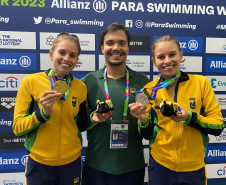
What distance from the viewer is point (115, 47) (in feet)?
6.13

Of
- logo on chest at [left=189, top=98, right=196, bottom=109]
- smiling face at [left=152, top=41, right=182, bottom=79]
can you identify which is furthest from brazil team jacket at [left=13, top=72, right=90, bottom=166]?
logo on chest at [left=189, top=98, right=196, bottom=109]

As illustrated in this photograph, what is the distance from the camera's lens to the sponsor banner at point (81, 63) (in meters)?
2.78

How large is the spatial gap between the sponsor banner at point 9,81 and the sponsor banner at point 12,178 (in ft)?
4.72

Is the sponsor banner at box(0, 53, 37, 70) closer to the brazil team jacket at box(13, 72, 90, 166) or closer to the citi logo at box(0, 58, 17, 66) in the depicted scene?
the citi logo at box(0, 58, 17, 66)

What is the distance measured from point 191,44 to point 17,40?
9.39ft

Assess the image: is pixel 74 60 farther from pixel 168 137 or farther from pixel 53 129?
pixel 168 137

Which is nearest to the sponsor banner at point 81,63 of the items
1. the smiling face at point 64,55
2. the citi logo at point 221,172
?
the smiling face at point 64,55

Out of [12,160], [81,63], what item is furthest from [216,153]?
[12,160]

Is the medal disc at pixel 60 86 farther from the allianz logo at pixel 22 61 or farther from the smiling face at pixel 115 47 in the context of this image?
Answer: the allianz logo at pixel 22 61

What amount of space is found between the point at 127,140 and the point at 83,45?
66.9 inches

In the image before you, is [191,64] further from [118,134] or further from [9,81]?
[9,81]

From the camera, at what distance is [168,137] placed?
1637 mm

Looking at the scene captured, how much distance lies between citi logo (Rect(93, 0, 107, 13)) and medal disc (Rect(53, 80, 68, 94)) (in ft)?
5.47

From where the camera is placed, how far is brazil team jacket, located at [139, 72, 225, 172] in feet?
5.25
